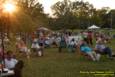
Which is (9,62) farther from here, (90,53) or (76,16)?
(76,16)

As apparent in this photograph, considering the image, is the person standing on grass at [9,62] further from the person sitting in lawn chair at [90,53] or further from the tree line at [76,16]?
the tree line at [76,16]

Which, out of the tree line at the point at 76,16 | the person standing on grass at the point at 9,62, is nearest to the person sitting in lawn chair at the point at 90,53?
the person standing on grass at the point at 9,62

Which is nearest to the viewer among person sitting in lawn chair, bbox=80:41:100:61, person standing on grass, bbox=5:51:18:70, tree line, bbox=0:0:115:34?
person standing on grass, bbox=5:51:18:70

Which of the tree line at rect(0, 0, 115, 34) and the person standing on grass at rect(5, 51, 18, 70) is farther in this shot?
the tree line at rect(0, 0, 115, 34)

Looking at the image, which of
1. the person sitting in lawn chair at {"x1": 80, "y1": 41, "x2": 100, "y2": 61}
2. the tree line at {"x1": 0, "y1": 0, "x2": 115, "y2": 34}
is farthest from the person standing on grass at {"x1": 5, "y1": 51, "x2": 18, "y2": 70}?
the tree line at {"x1": 0, "y1": 0, "x2": 115, "y2": 34}

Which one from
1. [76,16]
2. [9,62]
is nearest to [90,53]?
[9,62]

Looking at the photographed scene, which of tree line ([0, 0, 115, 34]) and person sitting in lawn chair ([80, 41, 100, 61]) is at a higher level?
tree line ([0, 0, 115, 34])

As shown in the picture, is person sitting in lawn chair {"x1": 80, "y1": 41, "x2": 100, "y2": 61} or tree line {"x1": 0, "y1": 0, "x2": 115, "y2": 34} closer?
person sitting in lawn chair {"x1": 80, "y1": 41, "x2": 100, "y2": 61}

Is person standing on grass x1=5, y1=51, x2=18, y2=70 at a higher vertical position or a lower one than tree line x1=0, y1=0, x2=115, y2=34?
lower

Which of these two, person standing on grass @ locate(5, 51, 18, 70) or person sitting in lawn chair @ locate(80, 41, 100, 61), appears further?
person sitting in lawn chair @ locate(80, 41, 100, 61)

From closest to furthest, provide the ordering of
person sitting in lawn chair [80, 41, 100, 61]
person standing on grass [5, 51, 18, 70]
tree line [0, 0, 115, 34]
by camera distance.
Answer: person standing on grass [5, 51, 18, 70] → person sitting in lawn chair [80, 41, 100, 61] → tree line [0, 0, 115, 34]

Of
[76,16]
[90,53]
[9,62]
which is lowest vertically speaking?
[9,62]

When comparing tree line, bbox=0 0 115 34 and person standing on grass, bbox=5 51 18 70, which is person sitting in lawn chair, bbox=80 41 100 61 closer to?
person standing on grass, bbox=5 51 18 70

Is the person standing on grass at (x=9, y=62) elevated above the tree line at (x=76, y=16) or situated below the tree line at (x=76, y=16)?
below
